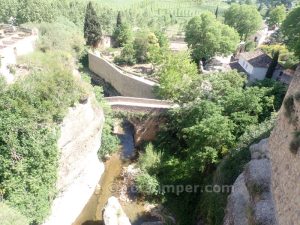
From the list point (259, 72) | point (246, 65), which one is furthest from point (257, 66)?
point (246, 65)

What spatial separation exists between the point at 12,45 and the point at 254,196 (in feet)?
66.3

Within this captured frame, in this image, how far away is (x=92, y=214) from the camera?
782 inches

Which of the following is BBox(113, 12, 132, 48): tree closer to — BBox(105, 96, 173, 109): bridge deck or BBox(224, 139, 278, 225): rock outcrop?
BBox(105, 96, 173, 109): bridge deck

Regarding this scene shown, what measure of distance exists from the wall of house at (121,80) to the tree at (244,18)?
68.8 ft

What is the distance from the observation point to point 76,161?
19.0 metres

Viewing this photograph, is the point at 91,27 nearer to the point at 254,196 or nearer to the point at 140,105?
the point at 140,105

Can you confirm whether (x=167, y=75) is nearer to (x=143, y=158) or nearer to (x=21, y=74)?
(x=143, y=158)

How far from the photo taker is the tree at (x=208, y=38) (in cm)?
3475

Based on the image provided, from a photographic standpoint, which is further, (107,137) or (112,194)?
(107,137)

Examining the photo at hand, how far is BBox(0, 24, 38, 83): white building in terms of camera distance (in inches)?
768

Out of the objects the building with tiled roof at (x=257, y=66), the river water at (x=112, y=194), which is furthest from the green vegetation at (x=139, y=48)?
the river water at (x=112, y=194)

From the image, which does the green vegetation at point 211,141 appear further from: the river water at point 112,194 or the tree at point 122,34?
the tree at point 122,34

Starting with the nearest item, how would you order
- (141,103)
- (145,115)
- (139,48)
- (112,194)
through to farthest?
(112,194), (145,115), (141,103), (139,48)

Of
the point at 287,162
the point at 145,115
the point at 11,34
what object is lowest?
the point at 145,115
